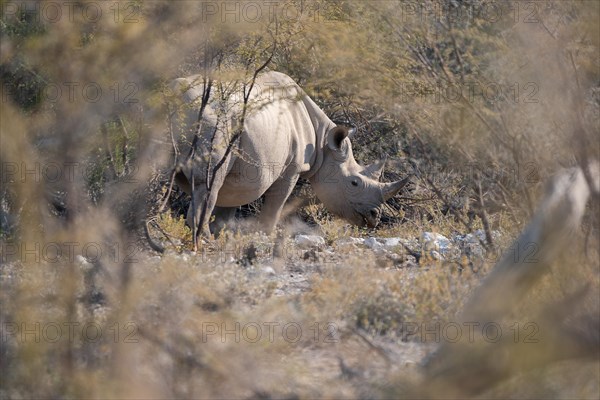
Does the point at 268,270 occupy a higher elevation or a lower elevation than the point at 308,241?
higher

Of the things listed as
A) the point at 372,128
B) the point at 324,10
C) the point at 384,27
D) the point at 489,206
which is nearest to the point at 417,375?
the point at 384,27

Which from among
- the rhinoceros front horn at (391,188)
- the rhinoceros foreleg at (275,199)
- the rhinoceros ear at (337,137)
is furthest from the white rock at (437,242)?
the rhinoceros foreleg at (275,199)

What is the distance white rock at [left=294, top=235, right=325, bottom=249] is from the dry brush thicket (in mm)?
3343

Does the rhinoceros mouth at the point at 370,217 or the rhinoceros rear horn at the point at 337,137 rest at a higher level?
the rhinoceros rear horn at the point at 337,137

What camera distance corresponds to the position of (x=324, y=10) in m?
8.93

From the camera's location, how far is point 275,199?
36.1 ft

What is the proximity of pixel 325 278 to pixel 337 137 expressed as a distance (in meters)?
3.71

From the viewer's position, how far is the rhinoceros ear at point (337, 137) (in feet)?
36.9

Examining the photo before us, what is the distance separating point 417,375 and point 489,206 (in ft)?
12.3

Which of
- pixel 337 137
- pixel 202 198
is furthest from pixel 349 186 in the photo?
pixel 202 198

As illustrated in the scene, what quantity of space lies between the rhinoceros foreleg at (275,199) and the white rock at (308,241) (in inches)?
14.1

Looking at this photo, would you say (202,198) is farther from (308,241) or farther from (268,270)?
(308,241)

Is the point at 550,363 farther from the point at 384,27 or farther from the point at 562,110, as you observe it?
the point at 384,27

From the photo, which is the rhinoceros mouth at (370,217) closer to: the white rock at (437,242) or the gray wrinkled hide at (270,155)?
the gray wrinkled hide at (270,155)
